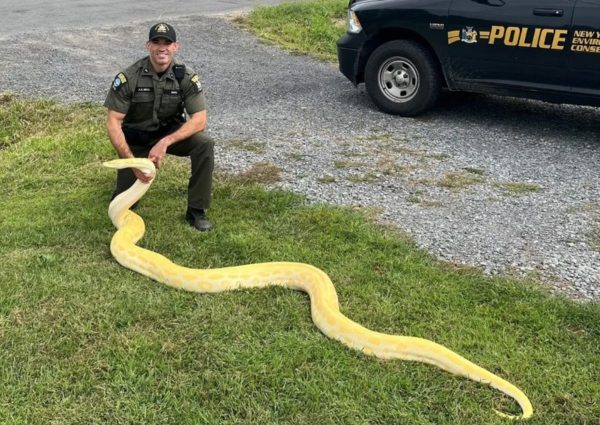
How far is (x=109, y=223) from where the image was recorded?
209 inches

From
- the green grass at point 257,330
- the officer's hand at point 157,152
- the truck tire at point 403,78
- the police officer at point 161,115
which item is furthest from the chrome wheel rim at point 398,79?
the officer's hand at point 157,152

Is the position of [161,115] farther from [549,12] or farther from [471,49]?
[549,12]

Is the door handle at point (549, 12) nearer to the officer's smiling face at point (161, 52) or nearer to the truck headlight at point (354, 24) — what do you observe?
the truck headlight at point (354, 24)

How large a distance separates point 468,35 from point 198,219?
432 centimetres

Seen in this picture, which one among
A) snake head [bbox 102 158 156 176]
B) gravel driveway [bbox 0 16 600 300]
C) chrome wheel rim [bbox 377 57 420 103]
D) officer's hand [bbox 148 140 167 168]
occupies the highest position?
chrome wheel rim [bbox 377 57 420 103]

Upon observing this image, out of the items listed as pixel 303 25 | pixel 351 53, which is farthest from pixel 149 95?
pixel 303 25

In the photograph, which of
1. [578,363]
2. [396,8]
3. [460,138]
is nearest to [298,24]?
[396,8]

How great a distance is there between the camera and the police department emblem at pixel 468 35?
7.53 meters

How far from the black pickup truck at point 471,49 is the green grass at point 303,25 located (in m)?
3.64

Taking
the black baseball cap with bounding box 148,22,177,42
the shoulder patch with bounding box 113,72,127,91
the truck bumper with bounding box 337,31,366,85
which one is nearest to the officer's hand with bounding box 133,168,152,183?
the shoulder patch with bounding box 113,72,127,91

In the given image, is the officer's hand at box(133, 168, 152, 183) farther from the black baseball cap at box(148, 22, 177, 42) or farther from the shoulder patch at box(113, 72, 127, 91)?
the black baseball cap at box(148, 22, 177, 42)

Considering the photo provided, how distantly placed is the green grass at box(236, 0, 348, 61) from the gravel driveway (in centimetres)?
129

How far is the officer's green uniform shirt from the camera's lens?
521 centimetres

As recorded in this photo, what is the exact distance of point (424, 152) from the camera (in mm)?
6984
